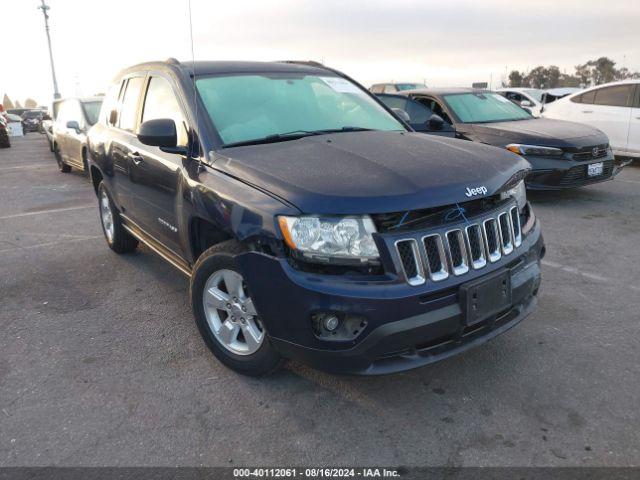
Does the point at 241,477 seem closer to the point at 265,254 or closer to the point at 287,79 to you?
the point at 265,254

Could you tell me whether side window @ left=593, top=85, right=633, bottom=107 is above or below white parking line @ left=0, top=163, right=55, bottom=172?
above

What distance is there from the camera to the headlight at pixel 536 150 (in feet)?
22.2

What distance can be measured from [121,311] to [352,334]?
229 cm

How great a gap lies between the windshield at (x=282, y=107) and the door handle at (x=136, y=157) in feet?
2.73

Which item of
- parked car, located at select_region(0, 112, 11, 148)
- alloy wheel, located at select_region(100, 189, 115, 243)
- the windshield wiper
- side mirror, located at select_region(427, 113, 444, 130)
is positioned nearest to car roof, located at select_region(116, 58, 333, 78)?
the windshield wiper

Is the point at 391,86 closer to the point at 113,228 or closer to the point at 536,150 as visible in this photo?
the point at 536,150

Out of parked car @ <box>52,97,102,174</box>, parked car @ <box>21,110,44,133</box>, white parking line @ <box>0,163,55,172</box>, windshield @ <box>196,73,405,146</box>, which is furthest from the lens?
parked car @ <box>21,110,44,133</box>

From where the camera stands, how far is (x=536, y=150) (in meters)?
6.81

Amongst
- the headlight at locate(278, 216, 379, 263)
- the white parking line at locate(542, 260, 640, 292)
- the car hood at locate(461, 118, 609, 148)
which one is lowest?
the white parking line at locate(542, 260, 640, 292)

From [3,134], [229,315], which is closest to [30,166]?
[3,134]

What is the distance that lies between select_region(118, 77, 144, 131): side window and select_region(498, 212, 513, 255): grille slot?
299cm

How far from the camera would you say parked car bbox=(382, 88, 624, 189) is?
6.75 metres

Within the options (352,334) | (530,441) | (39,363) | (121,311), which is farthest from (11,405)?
(530,441)

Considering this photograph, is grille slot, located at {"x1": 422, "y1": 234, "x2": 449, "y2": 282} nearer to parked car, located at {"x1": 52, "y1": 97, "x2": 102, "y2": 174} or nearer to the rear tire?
the rear tire
